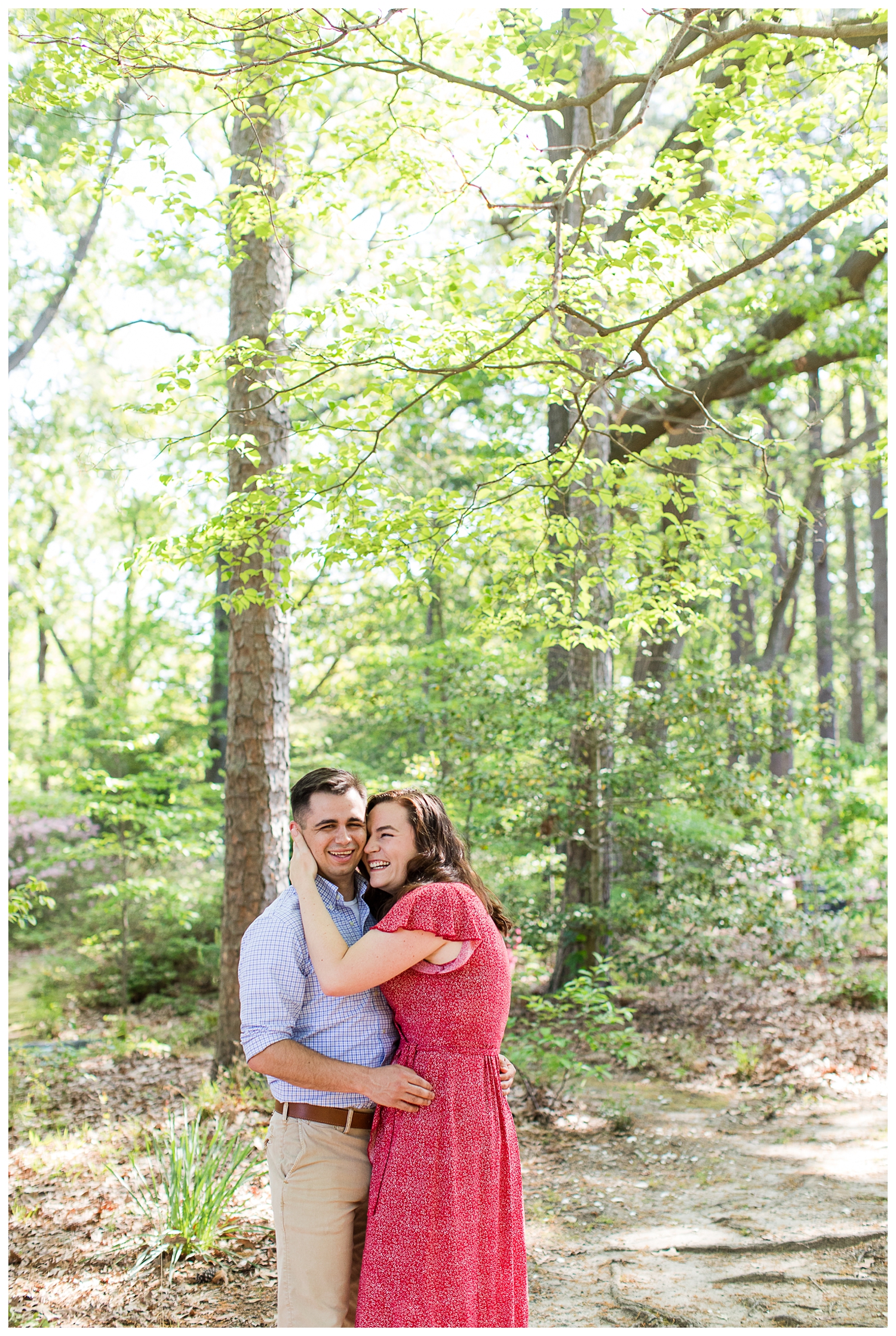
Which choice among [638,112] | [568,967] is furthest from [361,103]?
[568,967]

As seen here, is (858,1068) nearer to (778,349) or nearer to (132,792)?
(132,792)

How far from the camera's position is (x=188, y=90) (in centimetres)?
840

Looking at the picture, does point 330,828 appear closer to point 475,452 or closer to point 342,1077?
point 342,1077

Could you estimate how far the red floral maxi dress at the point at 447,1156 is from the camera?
7.15ft

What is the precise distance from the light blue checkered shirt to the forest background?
6.58 ft

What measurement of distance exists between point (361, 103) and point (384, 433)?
1.70 m

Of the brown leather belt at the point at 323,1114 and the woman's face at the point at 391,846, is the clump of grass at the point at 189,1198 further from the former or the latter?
the woman's face at the point at 391,846

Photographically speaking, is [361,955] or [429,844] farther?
Answer: [429,844]

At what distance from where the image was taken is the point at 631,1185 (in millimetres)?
4773

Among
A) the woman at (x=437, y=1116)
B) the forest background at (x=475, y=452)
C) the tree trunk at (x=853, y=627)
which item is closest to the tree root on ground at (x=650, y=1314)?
the woman at (x=437, y=1116)

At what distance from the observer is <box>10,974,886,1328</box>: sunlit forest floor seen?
3484 millimetres

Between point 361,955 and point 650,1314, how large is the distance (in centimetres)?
229

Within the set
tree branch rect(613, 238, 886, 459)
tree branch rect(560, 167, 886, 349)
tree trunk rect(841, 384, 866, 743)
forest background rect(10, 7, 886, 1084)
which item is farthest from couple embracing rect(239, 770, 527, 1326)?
tree trunk rect(841, 384, 866, 743)

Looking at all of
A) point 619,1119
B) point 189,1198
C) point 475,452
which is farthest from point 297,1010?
point 475,452
